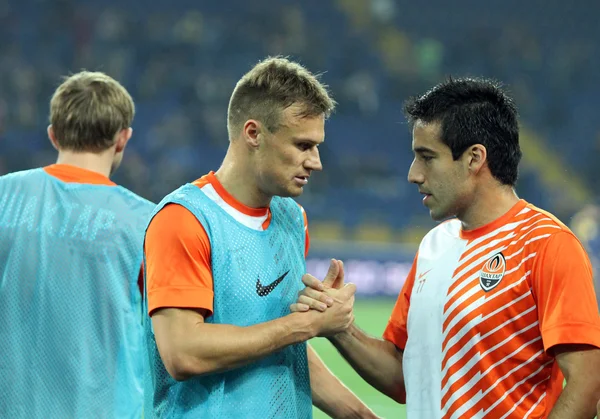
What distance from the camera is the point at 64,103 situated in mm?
4051

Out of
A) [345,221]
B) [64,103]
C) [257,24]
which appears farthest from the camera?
[257,24]

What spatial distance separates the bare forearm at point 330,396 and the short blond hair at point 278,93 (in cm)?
96

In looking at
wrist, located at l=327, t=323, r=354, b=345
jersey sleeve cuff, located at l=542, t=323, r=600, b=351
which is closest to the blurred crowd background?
wrist, located at l=327, t=323, r=354, b=345

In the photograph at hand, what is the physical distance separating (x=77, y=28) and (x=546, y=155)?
11.8m

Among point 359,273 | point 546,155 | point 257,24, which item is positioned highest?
point 257,24

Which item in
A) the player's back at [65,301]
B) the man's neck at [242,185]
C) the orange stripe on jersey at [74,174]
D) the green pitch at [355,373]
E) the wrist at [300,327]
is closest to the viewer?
the wrist at [300,327]

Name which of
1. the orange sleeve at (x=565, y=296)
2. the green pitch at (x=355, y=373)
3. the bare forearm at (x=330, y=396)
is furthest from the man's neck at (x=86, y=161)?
the green pitch at (x=355, y=373)

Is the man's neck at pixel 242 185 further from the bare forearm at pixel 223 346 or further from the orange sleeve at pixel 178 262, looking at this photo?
the bare forearm at pixel 223 346

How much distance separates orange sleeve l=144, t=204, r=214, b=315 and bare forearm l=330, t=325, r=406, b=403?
784mm

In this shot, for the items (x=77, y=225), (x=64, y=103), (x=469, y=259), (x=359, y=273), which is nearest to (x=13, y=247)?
(x=77, y=225)

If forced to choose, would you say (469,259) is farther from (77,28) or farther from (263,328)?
(77,28)

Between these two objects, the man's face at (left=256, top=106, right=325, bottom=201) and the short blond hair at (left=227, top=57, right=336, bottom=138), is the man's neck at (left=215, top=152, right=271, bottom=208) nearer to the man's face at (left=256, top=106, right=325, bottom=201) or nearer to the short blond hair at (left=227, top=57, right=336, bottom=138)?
the man's face at (left=256, top=106, right=325, bottom=201)

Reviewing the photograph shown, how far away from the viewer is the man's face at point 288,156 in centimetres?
324

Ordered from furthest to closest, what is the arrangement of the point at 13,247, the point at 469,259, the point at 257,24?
the point at 257,24 → the point at 13,247 → the point at 469,259
